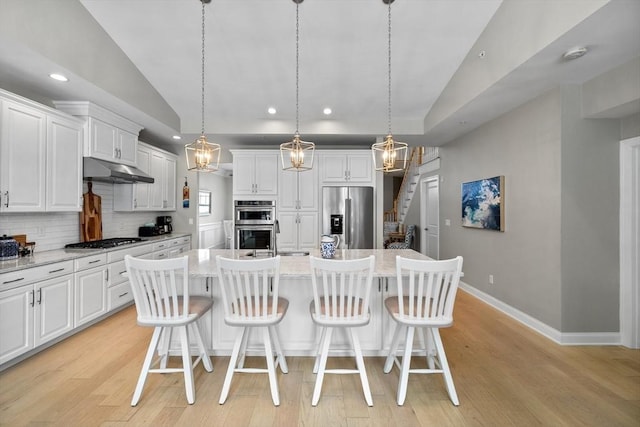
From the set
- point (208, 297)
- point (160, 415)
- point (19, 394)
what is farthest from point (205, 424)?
point (19, 394)

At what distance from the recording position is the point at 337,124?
505cm

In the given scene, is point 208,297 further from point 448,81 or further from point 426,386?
point 448,81

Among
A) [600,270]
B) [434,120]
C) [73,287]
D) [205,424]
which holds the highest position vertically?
[434,120]

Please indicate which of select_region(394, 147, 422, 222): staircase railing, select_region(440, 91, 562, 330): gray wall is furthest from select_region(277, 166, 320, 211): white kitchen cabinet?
select_region(394, 147, 422, 222): staircase railing

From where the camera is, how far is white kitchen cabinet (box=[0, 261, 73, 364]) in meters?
2.41

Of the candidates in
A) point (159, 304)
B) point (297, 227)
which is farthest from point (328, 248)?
point (297, 227)

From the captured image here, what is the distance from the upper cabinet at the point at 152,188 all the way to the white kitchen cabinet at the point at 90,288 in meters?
1.40

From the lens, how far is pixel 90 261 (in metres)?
3.26

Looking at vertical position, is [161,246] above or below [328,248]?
below

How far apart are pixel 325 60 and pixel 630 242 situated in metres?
3.77

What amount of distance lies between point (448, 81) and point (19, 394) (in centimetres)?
526

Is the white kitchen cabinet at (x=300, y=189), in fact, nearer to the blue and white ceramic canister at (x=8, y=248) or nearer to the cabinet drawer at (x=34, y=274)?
the cabinet drawer at (x=34, y=274)

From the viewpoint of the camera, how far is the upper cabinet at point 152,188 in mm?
4574

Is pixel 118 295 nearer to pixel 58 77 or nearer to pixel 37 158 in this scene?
pixel 37 158
